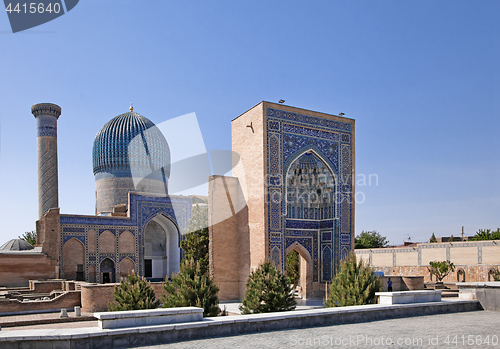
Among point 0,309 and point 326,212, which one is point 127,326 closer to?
point 0,309

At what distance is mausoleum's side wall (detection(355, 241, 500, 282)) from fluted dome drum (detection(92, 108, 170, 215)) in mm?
12086

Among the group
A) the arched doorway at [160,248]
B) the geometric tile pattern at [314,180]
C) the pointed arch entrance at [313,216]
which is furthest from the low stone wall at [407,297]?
the arched doorway at [160,248]

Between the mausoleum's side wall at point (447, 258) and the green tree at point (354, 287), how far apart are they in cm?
1025

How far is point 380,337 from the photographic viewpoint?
429 cm

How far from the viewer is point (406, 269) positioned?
21562mm

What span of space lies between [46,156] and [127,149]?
4181 mm

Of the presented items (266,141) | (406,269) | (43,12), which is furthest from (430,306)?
(406,269)

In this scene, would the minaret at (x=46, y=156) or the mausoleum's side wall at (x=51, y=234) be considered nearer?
the mausoleum's side wall at (x=51, y=234)

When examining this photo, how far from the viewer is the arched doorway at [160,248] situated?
21.6 metres

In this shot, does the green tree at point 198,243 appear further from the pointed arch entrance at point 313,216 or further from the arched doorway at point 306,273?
the pointed arch entrance at point 313,216

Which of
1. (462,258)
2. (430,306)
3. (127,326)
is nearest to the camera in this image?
(127,326)

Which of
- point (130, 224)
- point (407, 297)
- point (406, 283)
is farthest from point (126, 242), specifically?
point (407, 297)

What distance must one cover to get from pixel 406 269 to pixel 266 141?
1385cm
